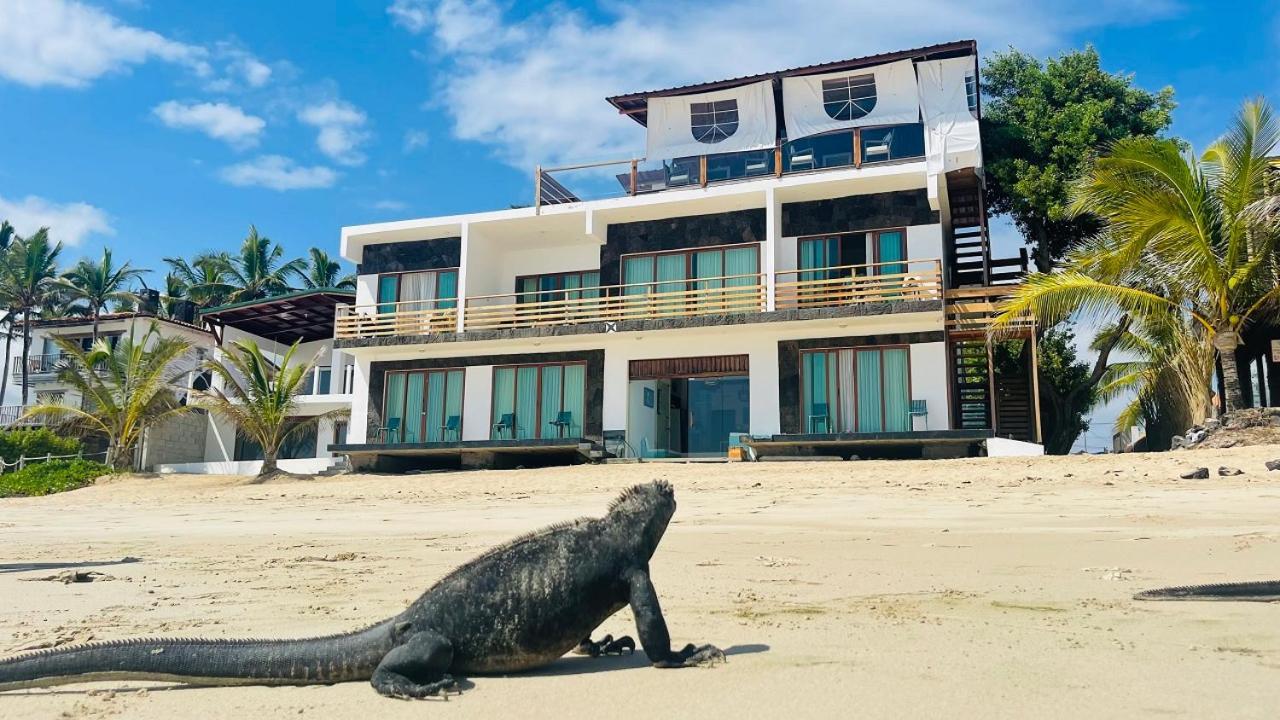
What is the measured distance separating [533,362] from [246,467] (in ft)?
31.3

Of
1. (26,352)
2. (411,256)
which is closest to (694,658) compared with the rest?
(411,256)

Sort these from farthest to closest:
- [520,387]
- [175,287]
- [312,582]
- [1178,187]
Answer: [175,287], [520,387], [1178,187], [312,582]

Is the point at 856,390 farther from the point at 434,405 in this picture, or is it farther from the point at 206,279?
the point at 206,279

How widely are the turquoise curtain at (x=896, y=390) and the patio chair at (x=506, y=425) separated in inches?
358

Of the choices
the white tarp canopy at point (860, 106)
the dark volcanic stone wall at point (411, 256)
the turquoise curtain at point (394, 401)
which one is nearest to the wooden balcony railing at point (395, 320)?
the dark volcanic stone wall at point (411, 256)

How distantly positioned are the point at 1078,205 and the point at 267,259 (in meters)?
43.8

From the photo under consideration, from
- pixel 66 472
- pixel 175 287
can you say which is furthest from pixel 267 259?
pixel 66 472

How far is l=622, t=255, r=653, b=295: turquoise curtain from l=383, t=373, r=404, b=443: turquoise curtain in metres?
6.46

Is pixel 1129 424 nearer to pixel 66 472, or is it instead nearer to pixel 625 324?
pixel 625 324

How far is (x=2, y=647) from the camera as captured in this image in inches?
197

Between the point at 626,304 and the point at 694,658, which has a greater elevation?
the point at 626,304

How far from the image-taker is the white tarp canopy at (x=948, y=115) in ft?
73.8

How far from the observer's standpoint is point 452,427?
2553cm

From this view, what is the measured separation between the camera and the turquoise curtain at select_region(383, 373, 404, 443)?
85.6 ft
